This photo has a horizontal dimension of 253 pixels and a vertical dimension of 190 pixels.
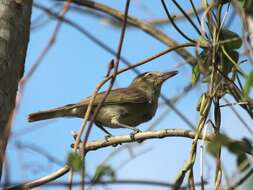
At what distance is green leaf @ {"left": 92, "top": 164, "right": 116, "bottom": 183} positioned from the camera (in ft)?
6.83

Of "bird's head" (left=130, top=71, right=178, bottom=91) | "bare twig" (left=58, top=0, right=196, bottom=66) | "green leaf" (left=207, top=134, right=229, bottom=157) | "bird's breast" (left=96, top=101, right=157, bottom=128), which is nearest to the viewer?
"green leaf" (left=207, top=134, right=229, bottom=157)

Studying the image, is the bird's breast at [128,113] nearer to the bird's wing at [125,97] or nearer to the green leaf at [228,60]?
the bird's wing at [125,97]

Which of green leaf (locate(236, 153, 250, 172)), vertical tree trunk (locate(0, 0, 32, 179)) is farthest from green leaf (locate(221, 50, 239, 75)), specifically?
green leaf (locate(236, 153, 250, 172))

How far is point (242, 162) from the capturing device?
189 cm

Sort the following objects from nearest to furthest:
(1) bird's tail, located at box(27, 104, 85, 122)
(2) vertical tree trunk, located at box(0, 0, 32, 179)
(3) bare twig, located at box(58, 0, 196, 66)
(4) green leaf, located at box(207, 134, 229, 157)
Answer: (4) green leaf, located at box(207, 134, 229, 157) < (2) vertical tree trunk, located at box(0, 0, 32, 179) < (3) bare twig, located at box(58, 0, 196, 66) < (1) bird's tail, located at box(27, 104, 85, 122)

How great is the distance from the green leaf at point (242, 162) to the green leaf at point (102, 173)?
453 mm

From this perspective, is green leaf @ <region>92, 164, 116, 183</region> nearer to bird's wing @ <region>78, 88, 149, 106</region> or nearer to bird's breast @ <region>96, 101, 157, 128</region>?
bird's breast @ <region>96, 101, 157, 128</region>

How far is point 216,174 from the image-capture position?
271 cm

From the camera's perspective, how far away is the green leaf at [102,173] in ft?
6.83

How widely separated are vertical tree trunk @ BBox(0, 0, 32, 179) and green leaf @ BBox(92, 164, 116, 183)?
75 cm

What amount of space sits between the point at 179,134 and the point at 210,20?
0.72m

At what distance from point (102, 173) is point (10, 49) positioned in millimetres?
1081

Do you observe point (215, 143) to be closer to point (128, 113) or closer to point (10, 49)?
point (10, 49)

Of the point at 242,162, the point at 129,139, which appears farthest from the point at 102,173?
the point at 129,139
